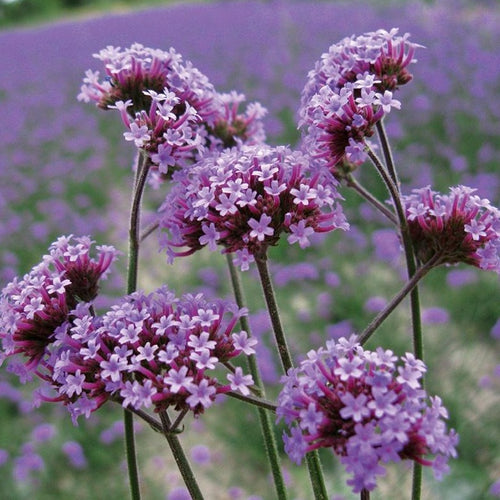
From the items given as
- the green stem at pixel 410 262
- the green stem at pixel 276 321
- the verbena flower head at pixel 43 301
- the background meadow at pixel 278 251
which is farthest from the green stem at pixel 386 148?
the background meadow at pixel 278 251

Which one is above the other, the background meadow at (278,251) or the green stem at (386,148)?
the background meadow at (278,251)

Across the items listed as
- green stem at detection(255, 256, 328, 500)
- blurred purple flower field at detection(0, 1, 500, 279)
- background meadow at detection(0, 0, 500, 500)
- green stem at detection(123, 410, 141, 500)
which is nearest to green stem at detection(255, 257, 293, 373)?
green stem at detection(255, 256, 328, 500)

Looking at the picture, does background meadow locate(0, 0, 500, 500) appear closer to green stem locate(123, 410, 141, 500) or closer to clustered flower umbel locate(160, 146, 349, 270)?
green stem locate(123, 410, 141, 500)

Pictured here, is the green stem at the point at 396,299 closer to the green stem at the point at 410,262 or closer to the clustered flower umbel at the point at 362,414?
the green stem at the point at 410,262

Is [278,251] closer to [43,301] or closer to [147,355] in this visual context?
[43,301]

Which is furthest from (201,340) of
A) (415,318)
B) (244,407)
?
(244,407)

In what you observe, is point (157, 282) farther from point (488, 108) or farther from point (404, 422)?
point (404, 422)

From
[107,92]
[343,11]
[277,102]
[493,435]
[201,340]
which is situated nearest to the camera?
[201,340]

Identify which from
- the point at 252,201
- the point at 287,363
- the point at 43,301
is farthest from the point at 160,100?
the point at 287,363
